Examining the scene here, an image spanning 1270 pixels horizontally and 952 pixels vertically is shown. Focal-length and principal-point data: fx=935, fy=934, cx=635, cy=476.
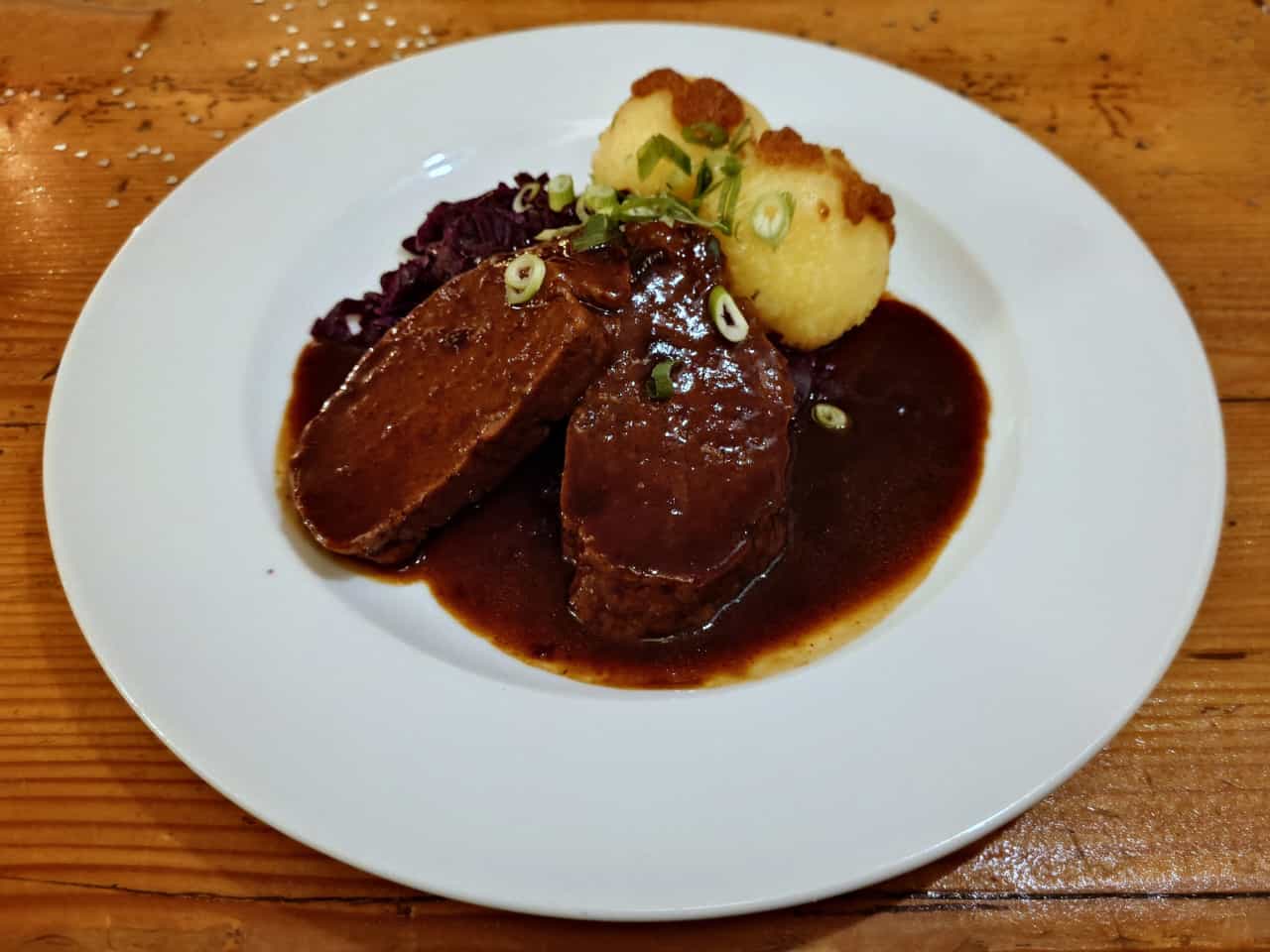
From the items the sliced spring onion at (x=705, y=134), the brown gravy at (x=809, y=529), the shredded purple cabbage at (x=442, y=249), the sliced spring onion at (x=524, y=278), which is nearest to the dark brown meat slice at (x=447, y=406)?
the sliced spring onion at (x=524, y=278)

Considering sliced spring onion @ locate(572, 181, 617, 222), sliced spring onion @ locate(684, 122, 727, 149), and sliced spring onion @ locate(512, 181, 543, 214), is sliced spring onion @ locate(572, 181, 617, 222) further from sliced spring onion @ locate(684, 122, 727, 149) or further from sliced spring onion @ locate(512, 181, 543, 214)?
sliced spring onion @ locate(512, 181, 543, 214)

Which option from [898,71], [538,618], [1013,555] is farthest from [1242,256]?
[538,618]

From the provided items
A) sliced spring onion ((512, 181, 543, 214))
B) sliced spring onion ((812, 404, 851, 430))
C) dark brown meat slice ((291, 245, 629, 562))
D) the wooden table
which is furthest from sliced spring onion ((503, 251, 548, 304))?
the wooden table

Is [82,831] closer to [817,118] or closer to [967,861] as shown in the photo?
[967,861]

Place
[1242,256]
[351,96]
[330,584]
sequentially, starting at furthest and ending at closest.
→ 1. [351,96]
2. [1242,256]
3. [330,584]

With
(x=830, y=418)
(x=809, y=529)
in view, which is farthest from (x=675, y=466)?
(x=830, y=418)

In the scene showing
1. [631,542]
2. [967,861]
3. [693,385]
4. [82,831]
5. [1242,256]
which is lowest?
[82,831]

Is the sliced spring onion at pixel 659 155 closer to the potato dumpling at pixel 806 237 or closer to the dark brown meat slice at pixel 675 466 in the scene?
the potato dumpling at pixel 806 237
